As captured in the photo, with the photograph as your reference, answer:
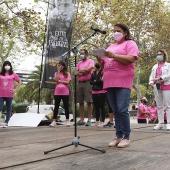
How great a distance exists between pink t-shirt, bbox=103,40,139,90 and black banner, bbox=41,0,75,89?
286 inches

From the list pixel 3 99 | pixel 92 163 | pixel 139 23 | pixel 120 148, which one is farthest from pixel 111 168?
pixel 139 23

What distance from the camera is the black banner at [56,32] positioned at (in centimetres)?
1209

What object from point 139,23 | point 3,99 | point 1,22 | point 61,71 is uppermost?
point 139,23

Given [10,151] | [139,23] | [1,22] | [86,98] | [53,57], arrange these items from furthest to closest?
1. [139,23]
2. [1,22]
3. [53,57]
4. [86,98]
5. [10,151]

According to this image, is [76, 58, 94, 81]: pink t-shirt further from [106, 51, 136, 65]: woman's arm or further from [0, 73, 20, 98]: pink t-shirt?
[106, 51, 136, 65]: woman's arm

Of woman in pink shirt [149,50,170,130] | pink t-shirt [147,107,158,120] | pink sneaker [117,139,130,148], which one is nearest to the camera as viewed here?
pink sneaker [117,139,130,148]

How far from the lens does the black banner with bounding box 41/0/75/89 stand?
39.7ft

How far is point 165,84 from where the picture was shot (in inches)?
305

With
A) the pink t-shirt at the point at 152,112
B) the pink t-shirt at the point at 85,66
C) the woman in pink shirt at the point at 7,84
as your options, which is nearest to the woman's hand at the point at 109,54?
the pink t-shirt at the point at 85,66

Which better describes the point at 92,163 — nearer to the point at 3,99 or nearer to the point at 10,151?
the point at 10,151

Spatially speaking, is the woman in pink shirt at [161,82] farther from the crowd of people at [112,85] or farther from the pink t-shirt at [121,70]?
the pink t-shirt at [121,70]

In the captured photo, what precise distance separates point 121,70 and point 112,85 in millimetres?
250

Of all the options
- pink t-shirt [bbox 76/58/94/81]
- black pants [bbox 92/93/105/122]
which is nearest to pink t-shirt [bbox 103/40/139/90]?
pink t-shirt [bbox 76/58/94/81]

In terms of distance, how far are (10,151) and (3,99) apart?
4.76 m
